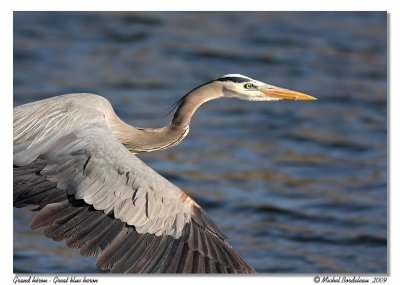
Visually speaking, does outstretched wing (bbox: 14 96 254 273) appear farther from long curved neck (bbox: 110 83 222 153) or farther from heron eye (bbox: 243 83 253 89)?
heron eye (bbox: 243 83 253 89)

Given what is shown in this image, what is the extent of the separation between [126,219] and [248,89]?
63.3 inches

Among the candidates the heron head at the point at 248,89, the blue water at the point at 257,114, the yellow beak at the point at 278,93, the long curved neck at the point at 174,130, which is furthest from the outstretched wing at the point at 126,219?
the blue water at the point at 257,114

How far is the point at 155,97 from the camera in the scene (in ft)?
35.7

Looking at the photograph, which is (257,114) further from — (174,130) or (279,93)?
(174,130)

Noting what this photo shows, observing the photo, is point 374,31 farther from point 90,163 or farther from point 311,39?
point 90,163

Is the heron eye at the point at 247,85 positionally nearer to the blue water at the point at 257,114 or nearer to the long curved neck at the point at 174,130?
the long curved neck at the point at 174,130

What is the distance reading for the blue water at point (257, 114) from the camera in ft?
28.1

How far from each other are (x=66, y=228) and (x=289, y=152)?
513 centimetres

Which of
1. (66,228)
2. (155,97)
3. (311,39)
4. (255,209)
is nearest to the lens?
(66,228)

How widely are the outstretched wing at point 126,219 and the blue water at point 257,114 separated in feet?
6.98

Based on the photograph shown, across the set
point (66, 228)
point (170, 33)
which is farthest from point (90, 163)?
point (170, 33)

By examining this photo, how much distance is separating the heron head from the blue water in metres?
1.92

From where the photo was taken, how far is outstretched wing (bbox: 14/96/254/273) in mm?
5297

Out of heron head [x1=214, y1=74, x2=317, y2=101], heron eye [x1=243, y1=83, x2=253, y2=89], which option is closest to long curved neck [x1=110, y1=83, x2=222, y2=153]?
heron head [x1=214, y1=74, x2=317, y2=101]
